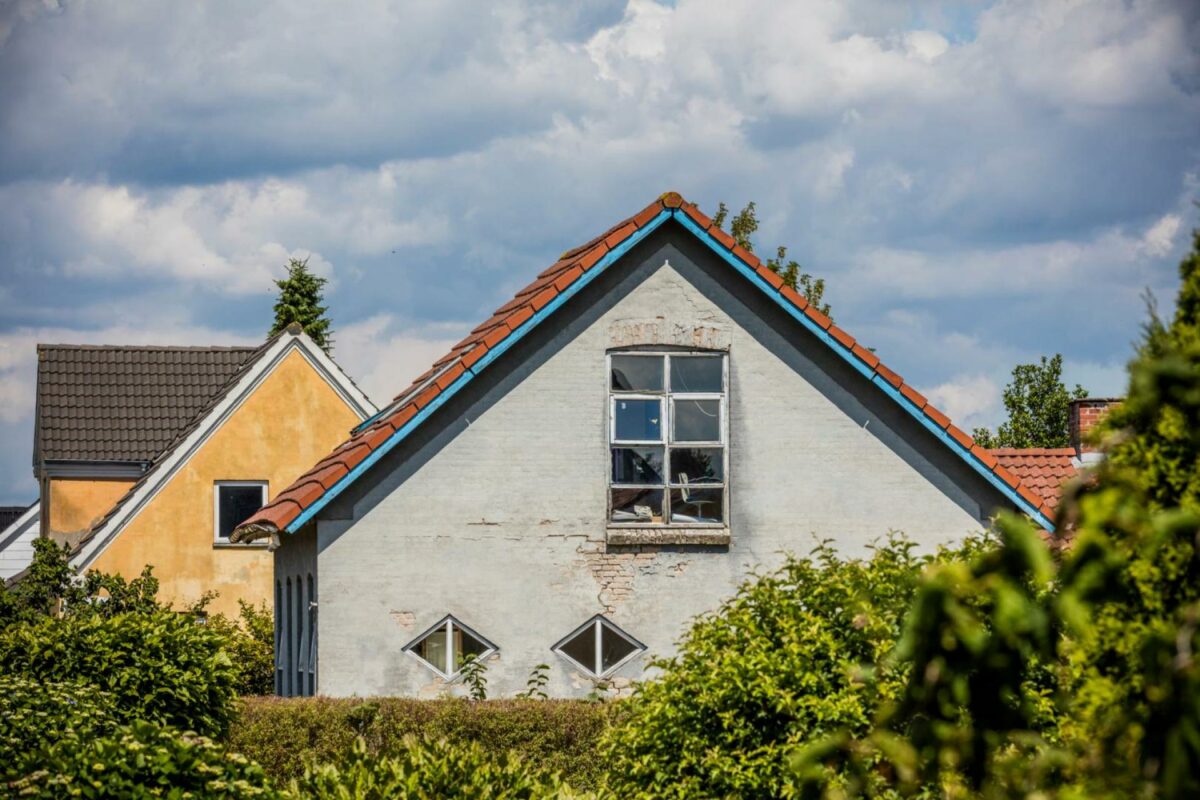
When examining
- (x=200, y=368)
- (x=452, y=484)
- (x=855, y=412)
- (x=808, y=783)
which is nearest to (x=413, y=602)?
(x=452, y=484)

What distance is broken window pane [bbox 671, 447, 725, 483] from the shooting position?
19734mm

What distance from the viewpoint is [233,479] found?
3300 centimetres

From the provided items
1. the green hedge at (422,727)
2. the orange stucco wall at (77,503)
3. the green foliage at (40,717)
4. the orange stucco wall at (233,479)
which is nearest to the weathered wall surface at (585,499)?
the green hedge at (422,727)

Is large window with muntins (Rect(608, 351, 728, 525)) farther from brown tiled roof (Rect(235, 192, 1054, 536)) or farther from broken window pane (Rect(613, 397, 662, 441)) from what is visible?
brown tiled roof (Rect(235, 192, 1054, 536))

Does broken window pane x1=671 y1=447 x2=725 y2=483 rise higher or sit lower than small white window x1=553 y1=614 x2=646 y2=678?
higher

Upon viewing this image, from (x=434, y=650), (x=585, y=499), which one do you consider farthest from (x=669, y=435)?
(x=434, y=650)

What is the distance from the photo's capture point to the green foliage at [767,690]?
1009cm

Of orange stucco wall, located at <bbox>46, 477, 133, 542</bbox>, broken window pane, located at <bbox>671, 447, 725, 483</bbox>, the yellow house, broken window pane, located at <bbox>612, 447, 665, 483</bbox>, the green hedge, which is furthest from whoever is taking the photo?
orange stucco wall, located at <bbox>46, 477, 133, 542</bbox>

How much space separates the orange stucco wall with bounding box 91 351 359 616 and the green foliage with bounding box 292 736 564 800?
22.2m

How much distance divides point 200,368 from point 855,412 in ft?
69.1

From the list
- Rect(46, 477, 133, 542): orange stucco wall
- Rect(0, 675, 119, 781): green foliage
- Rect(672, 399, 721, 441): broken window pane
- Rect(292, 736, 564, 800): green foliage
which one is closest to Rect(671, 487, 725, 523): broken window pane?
Rect(672, 399, 721, 441): broken window pane

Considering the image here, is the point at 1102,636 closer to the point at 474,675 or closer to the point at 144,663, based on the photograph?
the point at 144,663

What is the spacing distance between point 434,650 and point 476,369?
337cm

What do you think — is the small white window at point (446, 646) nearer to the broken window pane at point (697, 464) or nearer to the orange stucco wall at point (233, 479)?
the broken window pane at point (697, 464)
